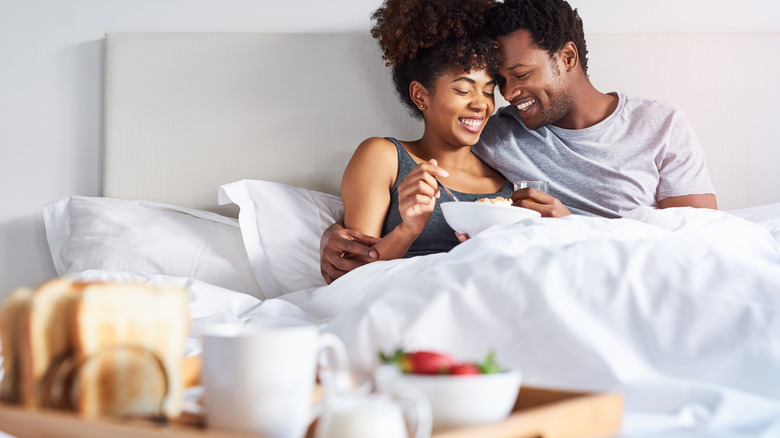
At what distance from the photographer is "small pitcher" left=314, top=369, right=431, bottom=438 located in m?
0.48

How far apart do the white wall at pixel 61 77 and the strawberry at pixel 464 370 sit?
1837 millimetres

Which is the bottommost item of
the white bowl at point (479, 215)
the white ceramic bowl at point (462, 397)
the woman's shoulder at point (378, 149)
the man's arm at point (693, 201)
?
the white ceramic bowl at point (462, 397)

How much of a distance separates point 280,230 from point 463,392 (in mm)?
1370

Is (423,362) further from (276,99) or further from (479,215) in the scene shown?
(276,99)

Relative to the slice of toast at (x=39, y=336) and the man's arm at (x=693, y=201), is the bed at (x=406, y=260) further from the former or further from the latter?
the slice of toast at (x=39, y=336)

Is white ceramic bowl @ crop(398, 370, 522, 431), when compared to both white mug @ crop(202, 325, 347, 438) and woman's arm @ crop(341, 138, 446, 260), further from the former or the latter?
woman's arm @ crop(341, 138, 446, 260)

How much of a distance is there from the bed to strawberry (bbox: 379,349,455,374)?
0.17 m

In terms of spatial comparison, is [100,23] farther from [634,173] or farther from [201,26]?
[634,173]

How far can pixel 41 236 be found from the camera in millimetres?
2271

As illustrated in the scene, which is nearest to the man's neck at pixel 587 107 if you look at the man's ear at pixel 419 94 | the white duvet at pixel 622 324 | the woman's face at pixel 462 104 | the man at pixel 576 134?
the man at pixel 576 134

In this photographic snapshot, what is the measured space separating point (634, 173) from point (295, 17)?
1181 mm

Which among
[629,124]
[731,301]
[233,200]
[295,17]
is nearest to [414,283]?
[731,301]

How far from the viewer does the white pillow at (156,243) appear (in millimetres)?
1836

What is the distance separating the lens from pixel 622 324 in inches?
29.9
